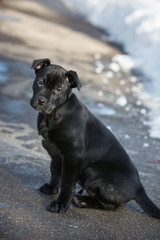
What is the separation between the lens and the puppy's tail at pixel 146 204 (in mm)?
4980

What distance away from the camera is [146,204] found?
5.02 m

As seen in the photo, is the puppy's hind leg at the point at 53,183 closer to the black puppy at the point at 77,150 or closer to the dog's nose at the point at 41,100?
the black puppy at the point at 77,150

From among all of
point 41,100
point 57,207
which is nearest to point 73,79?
point 41,100

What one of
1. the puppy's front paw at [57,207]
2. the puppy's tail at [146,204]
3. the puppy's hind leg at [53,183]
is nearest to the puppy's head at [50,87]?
the puppy's hind leg at [53,183]

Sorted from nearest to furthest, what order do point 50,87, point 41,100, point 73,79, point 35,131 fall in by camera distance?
point 41,100
point 50,87
point 73,79
point 35,131

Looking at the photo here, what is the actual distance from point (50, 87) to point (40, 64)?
30cm

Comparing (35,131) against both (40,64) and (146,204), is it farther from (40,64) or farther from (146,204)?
(146,204)

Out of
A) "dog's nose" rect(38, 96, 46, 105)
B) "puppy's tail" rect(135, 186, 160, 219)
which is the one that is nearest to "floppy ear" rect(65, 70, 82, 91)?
"dog's nose" rect(38, 96, 46, 105)

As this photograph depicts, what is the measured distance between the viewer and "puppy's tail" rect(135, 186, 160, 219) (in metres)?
4.98

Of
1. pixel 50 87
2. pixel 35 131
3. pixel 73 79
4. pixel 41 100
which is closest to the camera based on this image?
pixel 41 100

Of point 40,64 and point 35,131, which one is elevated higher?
point 40,64

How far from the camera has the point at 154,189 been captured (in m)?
6.00

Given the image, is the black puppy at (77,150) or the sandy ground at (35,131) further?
the black puppy at (77,150)

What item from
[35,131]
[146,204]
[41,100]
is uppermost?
[41,100]
